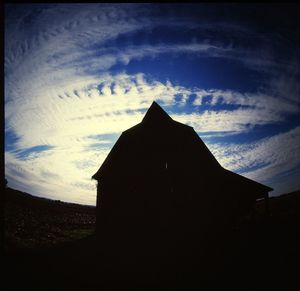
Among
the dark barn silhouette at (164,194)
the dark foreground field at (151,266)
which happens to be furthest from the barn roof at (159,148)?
the dark foreground field at (151,266)

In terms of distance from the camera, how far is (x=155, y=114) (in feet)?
45.8

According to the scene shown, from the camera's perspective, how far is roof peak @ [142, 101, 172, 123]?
45.0 feet

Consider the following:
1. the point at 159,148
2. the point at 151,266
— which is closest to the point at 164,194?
the point at 159,148

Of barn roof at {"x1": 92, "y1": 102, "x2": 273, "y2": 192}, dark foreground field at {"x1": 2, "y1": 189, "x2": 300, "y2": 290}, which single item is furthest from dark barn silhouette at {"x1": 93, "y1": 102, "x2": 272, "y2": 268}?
dark foreground field at {"x1": 2, "y1": 189, "x2": 300, "y2": 290}

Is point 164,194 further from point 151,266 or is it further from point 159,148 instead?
point 151,266

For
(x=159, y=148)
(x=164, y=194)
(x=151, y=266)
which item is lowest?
(x=151, y=266)

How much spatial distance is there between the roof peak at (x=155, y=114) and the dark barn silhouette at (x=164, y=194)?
0.07 meters

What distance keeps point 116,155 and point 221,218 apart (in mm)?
7660

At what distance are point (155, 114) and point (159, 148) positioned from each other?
290 centimetres

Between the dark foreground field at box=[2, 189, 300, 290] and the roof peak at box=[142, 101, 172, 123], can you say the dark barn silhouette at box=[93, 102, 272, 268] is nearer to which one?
the roof peak at box=[142, 101, 172, 123]

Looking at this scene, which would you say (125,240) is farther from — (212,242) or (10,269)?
(10,269)

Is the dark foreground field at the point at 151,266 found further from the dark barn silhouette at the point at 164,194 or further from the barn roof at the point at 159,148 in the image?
the barn roof at the point at 159,148

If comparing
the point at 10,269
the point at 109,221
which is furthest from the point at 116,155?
the point at 10,269

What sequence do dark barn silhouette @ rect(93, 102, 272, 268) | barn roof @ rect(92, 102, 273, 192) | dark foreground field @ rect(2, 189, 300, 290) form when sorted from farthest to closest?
barn roof @ rect(92, 102, 273, 192) → dark barn silhouette @ rect(93, 102, 272, 268) → dark foreground field @ rect(2, 189, 300, 290)
